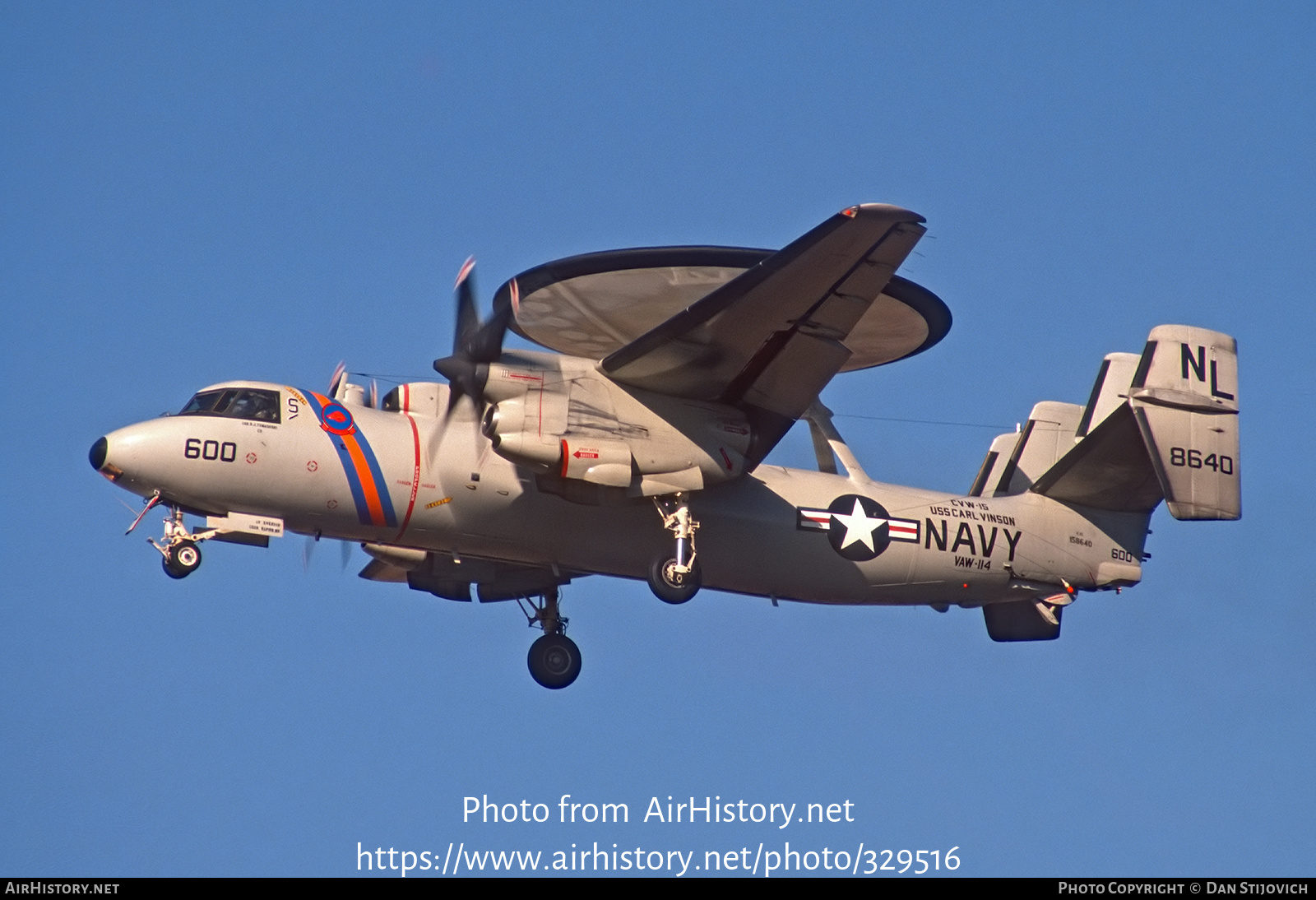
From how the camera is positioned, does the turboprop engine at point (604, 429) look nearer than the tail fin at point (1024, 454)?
Yes

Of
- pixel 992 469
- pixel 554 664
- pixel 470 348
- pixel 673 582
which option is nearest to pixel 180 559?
pixel 470 348

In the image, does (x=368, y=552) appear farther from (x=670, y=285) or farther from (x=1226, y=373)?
(x=1226, y=373)

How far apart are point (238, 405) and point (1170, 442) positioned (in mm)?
12068

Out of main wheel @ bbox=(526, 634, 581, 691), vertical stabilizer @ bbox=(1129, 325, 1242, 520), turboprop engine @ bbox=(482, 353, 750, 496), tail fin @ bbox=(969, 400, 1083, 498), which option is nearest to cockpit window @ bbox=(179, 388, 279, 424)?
turboprop engine @ bbox=(482, 353, 750, 496)

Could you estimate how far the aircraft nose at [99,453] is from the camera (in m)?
19.2

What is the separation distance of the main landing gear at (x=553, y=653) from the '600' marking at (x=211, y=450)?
5342 mm

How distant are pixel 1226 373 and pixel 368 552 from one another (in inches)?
473

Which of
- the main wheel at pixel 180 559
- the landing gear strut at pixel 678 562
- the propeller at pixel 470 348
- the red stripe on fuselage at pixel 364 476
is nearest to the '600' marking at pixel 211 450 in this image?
the main wheel at pixel 180 559

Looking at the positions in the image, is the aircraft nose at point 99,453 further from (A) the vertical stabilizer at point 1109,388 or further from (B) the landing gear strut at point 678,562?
(A) the vertical stabilizer at point 1109,388

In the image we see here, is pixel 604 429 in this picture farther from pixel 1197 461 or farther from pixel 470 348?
pixel 1197 461

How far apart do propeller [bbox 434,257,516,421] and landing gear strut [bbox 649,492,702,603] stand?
2.61 meters

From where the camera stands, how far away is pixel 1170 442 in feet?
72.6

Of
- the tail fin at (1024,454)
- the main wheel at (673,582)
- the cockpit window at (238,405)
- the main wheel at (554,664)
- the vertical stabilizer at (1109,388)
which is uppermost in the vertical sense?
the vertical stabilizer at (1109,388)
